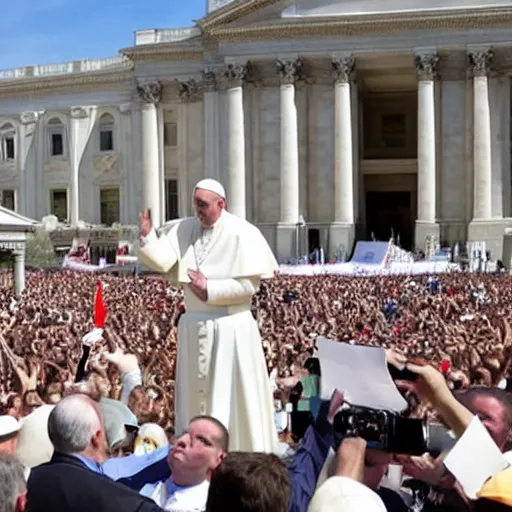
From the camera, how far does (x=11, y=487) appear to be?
3.61 m

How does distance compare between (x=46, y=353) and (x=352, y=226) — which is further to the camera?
(x=352, y=226)

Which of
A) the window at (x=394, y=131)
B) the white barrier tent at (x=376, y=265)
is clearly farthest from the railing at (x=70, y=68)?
the white barrier tent at (x=376, y=265)

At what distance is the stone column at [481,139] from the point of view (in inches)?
1866

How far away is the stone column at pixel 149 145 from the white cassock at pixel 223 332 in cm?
4654

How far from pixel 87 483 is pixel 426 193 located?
45.3 m

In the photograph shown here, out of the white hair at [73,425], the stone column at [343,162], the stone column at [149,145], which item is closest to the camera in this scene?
the white hair at [73,425]

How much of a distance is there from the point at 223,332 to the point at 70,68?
177 feet

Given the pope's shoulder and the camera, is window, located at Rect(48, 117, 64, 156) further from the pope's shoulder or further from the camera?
the camera

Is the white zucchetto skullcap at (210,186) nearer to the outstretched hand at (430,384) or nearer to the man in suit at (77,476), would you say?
the man in suit at (77,476)

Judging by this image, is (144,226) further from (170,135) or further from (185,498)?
(170,135)

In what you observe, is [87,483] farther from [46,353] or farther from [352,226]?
[352,226]

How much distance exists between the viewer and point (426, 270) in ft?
138

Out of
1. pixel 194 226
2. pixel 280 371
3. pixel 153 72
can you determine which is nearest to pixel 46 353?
pixel 280 371

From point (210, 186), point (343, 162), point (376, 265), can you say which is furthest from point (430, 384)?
point (343, 162)
